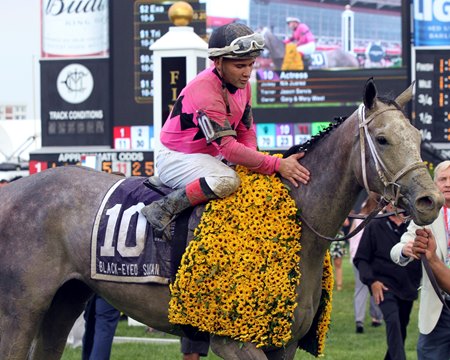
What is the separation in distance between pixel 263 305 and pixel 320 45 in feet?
57.6

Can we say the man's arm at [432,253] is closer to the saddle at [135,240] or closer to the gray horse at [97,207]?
the gray horse at [97,207]

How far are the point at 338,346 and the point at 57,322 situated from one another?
591 cm

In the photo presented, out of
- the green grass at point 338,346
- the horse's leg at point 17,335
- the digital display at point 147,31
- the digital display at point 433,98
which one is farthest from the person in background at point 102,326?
the digital display at point 147,31

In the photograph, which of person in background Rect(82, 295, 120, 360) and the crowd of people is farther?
person in background Rect(82, 295, 120, 360)

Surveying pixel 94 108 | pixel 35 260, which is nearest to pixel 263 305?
pixel 35 260

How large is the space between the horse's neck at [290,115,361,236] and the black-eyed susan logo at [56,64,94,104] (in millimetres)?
17125

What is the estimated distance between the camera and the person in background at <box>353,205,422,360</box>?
9.09 m

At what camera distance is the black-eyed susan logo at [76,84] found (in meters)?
22.8

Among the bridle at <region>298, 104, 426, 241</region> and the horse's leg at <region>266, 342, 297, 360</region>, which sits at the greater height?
the bridle at <region>298, 104, 426, 241</region>

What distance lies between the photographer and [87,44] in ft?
77.4

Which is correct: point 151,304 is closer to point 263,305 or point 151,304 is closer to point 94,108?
point 263,305

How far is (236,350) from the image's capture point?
5816 mm

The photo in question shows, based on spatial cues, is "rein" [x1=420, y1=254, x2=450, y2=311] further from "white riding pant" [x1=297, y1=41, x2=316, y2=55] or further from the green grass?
"white riding pant" [x1=297, y1=41, x2=316, y2=55]

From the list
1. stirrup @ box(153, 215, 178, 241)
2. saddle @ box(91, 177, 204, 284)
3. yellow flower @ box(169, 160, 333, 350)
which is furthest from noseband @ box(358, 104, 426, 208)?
stirrup @ box(153, 215, 178, 241)
